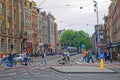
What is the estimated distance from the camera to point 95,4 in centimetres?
6844

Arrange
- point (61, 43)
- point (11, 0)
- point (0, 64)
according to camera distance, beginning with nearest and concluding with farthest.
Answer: point (0, 64) < point (11, 0) < point (61, 43)

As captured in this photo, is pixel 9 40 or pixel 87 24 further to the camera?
pixel 87 24

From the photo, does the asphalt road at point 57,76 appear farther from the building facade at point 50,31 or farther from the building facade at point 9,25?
the building facade at point 50,31

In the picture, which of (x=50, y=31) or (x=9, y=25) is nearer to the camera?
(x=9, y=25)

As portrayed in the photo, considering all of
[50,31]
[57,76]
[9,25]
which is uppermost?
[50,31]

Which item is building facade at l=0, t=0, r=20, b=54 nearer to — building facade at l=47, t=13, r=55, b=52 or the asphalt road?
the asphalt road

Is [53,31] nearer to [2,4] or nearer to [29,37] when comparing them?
[29,37]

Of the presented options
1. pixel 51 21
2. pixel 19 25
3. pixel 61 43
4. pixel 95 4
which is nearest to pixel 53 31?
pixel 51 21

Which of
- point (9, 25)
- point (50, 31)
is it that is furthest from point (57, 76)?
point (50, 31)

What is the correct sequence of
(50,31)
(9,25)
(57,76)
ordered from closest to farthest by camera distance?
1. (57,76)
2. (9,25)
3. (50,31)

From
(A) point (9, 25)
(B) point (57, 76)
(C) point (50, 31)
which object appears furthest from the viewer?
(C) point (50, 31)

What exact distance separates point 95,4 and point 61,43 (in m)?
132

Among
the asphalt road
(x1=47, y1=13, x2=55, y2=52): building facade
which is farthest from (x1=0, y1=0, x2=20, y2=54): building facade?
(x1=47, y1=13, x2=55, y2=52): building facade

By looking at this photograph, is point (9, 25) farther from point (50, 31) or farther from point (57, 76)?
point (50, 31)
